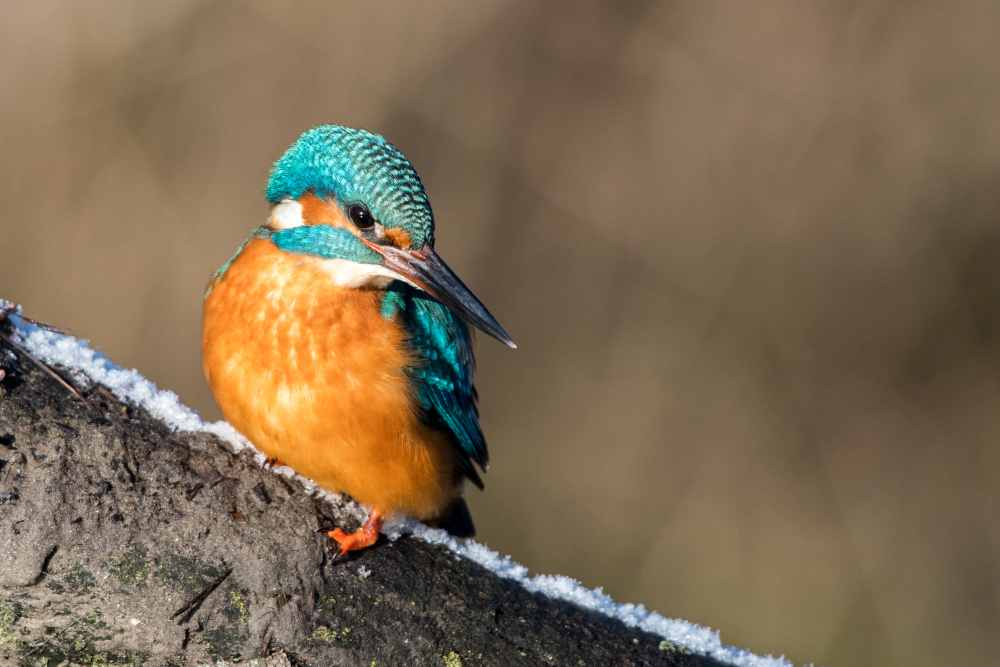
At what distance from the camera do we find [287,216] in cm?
225

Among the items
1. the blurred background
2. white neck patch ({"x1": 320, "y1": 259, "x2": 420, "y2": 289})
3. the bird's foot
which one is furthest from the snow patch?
the blurred background

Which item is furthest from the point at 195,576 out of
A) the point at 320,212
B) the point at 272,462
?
the point at 320,212

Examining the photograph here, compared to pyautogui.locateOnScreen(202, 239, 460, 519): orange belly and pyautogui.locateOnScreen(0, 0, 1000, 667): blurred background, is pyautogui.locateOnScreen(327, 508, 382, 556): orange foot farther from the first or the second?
pyautogui.locateOnScreen(0, 0, 1000, 667): blurred background

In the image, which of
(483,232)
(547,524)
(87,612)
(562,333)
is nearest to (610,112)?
(483,232)

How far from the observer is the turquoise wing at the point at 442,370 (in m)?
2.31

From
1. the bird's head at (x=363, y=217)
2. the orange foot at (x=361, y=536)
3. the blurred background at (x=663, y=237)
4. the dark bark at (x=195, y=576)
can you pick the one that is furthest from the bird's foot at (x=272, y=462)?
the blurred background at (x=663, y=237)

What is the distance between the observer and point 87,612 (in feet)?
5.11

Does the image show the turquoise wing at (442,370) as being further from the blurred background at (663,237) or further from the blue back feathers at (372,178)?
the blurred background at (663,237)

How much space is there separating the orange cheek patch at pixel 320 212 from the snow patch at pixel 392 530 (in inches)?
24.0

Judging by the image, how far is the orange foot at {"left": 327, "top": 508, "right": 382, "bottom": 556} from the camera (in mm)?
1865

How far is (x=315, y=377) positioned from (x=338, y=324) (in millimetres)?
161

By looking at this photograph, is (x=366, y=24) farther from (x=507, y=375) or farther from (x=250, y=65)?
(x=507, y=375)

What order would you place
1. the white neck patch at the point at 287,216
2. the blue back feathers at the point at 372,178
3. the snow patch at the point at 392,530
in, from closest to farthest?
the snow patch at the point at 392,530 < the blue back feathers at the point at 372,178 < the white neck patch at the point at 287,216

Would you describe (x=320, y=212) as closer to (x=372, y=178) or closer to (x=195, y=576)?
(x=372, y=178)
